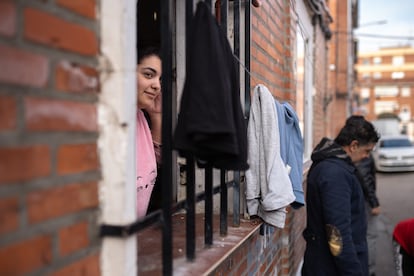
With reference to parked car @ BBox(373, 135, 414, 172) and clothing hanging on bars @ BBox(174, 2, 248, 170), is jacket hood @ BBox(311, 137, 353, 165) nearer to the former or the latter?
clothing hanging on bars @ BBox(174, 2, 248, 170)

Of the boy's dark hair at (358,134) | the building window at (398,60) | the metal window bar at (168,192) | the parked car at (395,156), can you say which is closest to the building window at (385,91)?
the building window at (398,60)

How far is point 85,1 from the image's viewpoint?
1.08m

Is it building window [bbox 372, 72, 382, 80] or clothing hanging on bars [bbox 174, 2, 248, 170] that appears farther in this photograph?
building window [bbox 372, 72, 382, 80]

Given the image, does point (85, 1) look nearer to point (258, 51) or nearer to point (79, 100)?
point (79, 100)

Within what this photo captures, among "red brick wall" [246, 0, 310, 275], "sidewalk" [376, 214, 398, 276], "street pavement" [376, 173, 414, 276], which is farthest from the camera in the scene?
"street pavement" [376, 173, 414, 276]

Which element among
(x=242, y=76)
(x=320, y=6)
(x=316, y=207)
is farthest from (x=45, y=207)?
(x=320, y=6)

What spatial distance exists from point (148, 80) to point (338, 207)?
1590 mm

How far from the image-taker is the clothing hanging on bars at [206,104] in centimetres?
126

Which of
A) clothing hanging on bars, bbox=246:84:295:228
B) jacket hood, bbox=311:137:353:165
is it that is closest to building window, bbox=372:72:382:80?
jacket hood, bbox=311:137:353:165

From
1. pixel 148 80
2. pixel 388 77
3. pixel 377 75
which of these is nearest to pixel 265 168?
pixel 148 80

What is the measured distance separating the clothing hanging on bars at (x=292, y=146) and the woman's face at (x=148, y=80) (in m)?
0.80

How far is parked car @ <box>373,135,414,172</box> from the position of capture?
1625 cm

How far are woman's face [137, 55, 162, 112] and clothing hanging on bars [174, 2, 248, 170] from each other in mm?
748

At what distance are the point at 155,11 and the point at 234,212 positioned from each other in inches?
70.6
